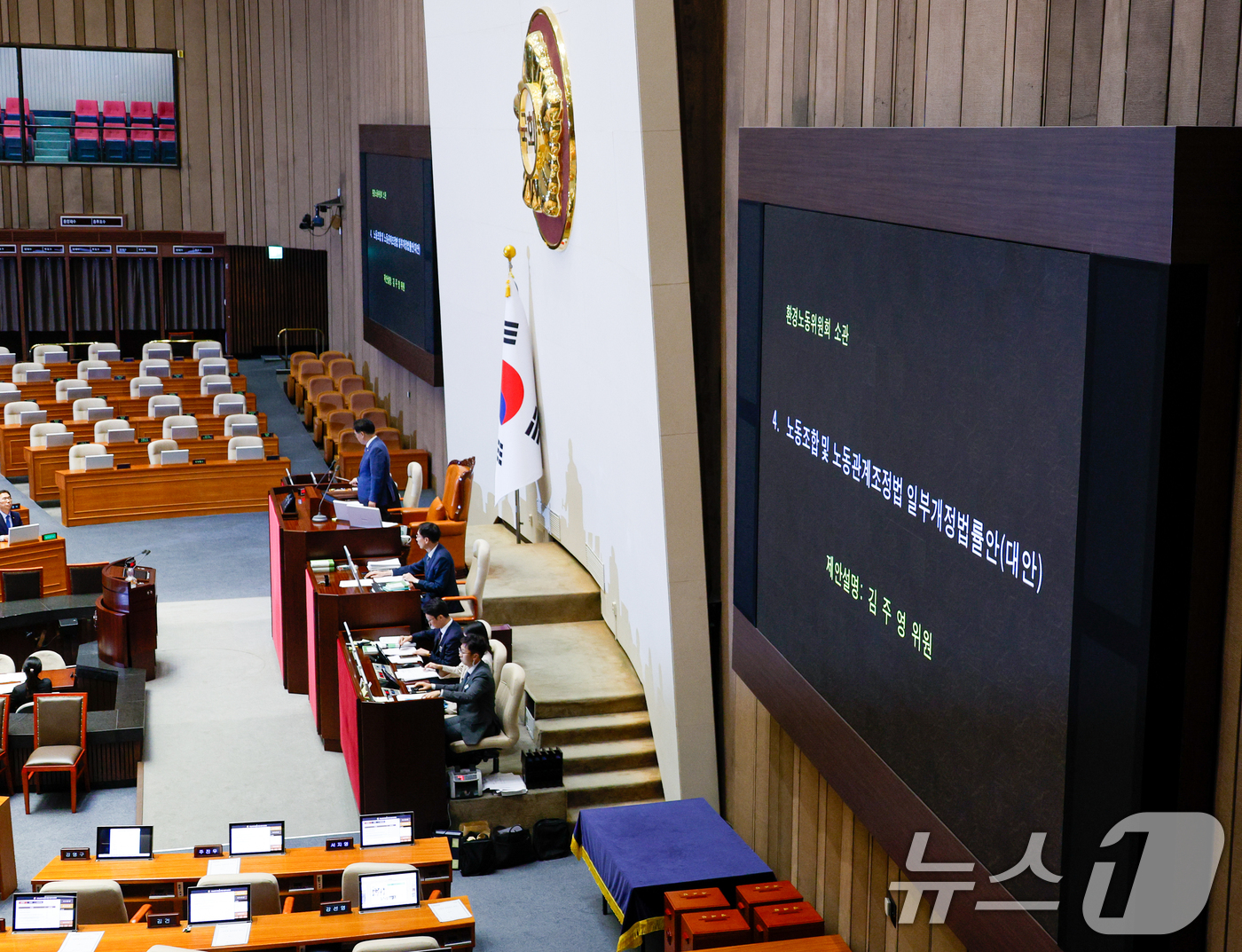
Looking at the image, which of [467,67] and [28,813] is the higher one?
[467,67]

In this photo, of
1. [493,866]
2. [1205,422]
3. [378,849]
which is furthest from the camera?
[493,866]

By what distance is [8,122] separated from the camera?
73.4 feet

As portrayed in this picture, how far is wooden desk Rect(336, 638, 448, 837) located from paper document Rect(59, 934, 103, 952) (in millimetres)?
1855

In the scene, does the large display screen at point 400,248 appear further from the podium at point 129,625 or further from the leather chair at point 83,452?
the podium at point 129,625

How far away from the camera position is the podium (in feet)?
33.0

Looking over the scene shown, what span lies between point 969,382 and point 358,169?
16.2 meters

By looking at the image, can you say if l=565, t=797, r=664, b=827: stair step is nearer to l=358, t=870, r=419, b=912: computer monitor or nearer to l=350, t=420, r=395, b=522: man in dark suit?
l=358, t=870, r=419, b=912: computer monitor

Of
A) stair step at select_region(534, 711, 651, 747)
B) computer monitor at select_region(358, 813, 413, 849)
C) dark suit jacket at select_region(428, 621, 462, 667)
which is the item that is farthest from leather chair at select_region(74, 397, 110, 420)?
computer monitor at select_region(358, 813, 413, 849)

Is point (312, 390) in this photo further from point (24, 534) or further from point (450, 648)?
point (450, 648)

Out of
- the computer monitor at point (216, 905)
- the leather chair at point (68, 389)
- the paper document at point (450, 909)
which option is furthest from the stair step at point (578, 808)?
the leather chair at point (68, 389)

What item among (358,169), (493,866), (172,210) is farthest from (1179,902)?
(172,210)

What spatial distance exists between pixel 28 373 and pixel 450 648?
12483 millimetres

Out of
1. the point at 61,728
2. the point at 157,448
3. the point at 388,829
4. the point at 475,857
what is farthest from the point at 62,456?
the point at 388,829

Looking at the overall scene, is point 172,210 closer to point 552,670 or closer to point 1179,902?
point 552,670
